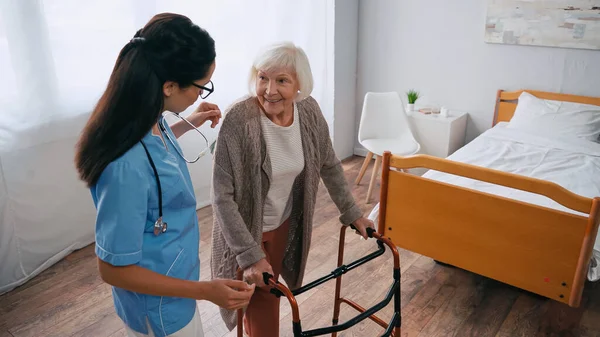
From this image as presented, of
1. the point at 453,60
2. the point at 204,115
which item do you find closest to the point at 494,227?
the point at 204,115

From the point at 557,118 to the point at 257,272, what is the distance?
9.15 feet

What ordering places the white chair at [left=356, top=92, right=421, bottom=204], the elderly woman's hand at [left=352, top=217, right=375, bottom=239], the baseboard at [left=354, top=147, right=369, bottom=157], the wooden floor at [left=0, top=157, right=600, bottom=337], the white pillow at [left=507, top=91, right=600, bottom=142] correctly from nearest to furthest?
the elderly woman's hand at [left=352, top=217, right=375, bottom=239]
the wooden floor at [left=0, top=157, right=600, bottom=337]
the white pillow at [left=507, top=91, right=600, bottom=142]
the white chair at [left=356, top=92, right=421, bottom=204]
the baseboard at [left=354, top=147, right=369, bottom=157]

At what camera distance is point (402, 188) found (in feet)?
7.48

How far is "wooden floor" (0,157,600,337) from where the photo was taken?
217 centimetres

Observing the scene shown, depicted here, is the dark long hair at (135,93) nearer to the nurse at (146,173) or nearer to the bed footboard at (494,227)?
the nurse at (146,173)

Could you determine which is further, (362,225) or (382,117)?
Result: (382,117)

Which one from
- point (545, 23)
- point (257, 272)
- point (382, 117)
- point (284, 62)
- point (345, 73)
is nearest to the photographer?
point (257, 272)

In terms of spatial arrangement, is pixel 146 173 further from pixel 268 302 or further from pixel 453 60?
pixel 453 60

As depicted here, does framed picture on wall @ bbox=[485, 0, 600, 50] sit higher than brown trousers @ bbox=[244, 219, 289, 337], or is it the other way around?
framed picture on wall @ bbox=[485, 0, 600, 50]

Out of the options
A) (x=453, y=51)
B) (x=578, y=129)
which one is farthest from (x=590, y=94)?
(x=453, y=51)

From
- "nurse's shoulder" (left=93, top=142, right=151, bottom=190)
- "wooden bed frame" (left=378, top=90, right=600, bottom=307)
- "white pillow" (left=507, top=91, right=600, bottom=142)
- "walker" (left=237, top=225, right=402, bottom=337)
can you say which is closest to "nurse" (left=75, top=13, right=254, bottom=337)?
"nurse's shoulder" (left=93, top=142, right=151, bottom=190)

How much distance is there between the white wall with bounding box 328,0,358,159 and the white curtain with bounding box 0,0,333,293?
1.39 m

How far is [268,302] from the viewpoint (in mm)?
1639

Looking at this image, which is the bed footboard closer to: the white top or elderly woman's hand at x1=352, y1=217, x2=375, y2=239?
elderly woman's hand at x1=352, y1=217, x2=375, y2=239
